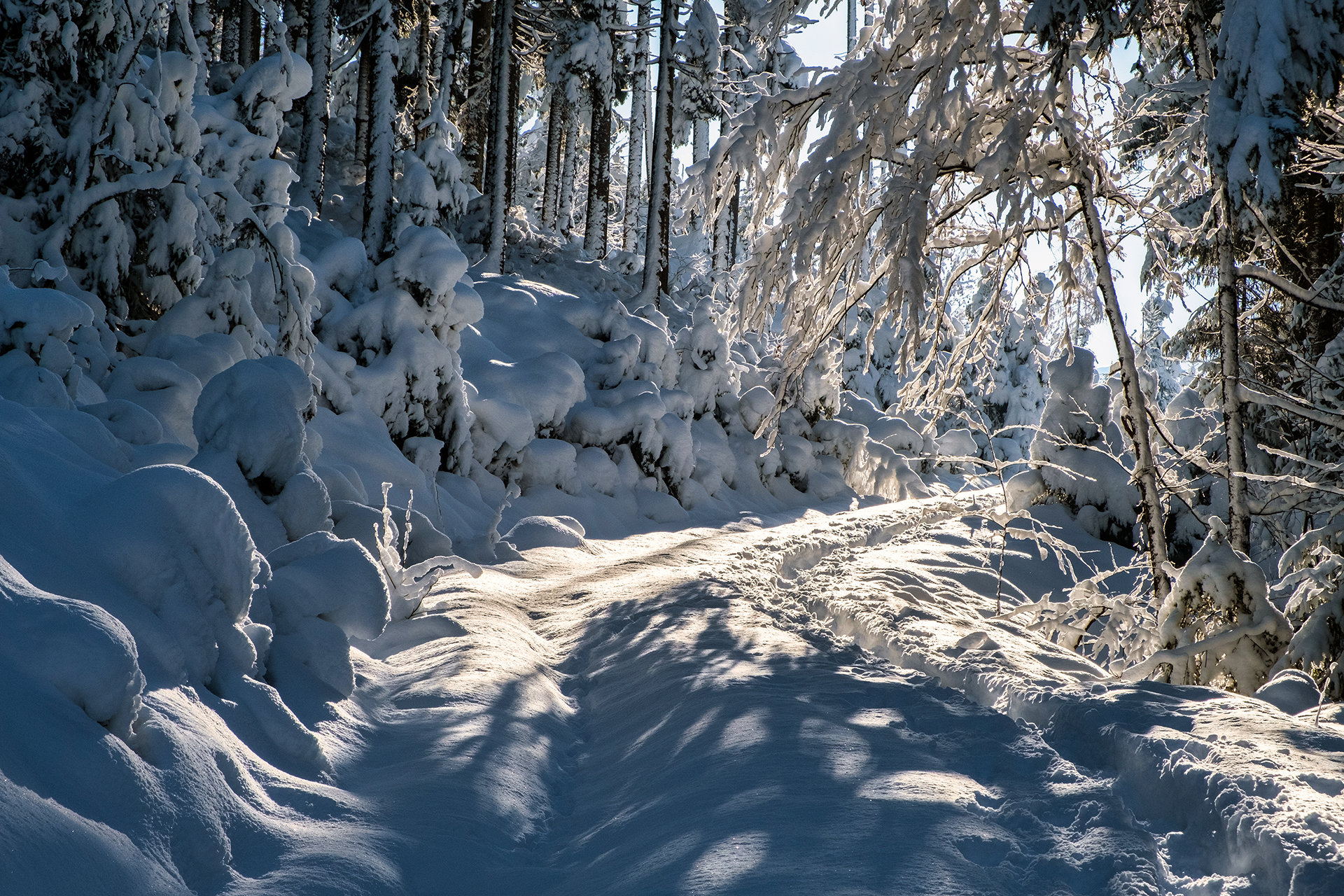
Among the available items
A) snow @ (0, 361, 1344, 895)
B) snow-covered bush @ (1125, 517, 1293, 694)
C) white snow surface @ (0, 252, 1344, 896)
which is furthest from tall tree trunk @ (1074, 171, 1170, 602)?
snow @ (0, 361, 1344, 895)

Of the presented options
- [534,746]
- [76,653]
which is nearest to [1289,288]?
[534,746]

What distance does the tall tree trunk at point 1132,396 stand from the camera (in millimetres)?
5848

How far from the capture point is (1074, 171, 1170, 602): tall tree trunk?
5.85 meters

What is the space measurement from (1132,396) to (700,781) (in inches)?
164

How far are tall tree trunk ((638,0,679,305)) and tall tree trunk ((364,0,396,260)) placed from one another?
6141 mm

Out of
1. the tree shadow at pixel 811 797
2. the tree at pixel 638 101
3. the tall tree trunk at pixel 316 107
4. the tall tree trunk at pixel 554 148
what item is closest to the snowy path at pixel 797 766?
the tree shadow at pixel 811 797

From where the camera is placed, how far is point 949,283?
690 cm

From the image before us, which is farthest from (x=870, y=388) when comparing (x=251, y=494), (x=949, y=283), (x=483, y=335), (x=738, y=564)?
(x=251, y=494)

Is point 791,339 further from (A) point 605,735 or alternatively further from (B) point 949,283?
(A) point 605,735

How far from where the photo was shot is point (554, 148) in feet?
117

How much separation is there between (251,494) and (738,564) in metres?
5.29

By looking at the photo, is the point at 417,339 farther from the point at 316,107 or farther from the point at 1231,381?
the point at 316,107

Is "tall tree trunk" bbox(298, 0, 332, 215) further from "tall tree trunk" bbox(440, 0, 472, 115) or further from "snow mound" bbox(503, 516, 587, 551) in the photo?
"snow mound" bbox(503, 516, 587, 551)

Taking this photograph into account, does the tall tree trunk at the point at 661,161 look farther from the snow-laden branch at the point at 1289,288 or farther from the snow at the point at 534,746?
the snow at the point at 534,746
